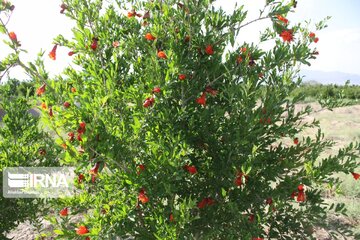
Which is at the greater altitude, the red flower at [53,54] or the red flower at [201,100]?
the red flower at [53,54]

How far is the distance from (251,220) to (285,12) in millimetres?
2093

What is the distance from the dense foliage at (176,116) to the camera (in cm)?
306

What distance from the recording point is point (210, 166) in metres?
3.60

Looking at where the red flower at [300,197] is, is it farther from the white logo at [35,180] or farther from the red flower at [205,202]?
the white logo at [35,180]

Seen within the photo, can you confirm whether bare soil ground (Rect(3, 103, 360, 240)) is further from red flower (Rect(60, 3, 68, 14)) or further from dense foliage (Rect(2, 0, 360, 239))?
red flower (Rect(60, 3, 68, 14))

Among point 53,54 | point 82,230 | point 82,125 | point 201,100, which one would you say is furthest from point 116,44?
point 82,230

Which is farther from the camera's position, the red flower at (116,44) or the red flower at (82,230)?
the red flower at (116,44)

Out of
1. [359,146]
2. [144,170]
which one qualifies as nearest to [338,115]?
[359,146]

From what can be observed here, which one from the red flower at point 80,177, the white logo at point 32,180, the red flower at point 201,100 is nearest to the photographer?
the red flower at point 201,100

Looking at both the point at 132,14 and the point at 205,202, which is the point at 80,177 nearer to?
the point at 205,202

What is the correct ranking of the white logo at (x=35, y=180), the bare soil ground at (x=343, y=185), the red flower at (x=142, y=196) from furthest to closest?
the bare soil ground at (x=343, y=185) → the white logo at (x=35, y=180) → the red flower at (x=142, y=196)

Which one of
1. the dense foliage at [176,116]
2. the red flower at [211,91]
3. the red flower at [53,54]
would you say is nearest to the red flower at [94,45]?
the dense foliage at [176,116]

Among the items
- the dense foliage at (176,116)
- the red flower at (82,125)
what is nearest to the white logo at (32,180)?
the dense foliage at (176,116)

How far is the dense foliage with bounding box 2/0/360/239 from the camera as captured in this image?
10.0 feet
